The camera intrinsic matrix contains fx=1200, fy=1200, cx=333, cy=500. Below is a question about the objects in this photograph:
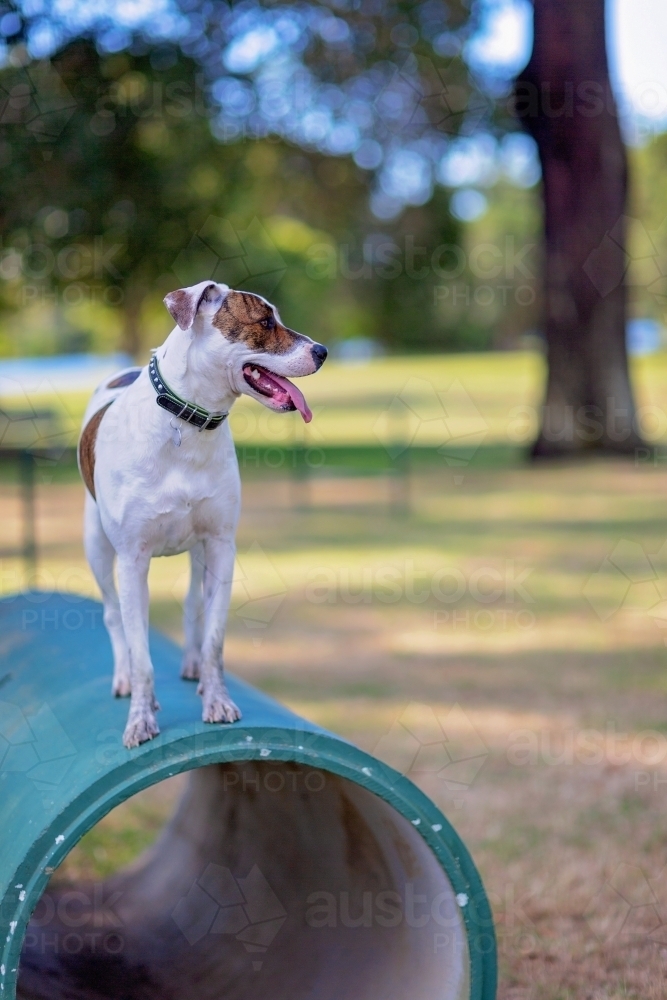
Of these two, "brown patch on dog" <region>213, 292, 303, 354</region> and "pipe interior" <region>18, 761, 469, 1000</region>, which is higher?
"brown patch on dog" <region>213, 292, 303, 354</region>

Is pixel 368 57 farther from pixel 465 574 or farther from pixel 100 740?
pixel 100 740

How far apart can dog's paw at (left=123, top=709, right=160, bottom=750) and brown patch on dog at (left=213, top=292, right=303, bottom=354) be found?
927 millimetres

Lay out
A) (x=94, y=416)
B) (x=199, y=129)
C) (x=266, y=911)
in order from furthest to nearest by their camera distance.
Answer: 1. (x=199, y=129)
2. (x=266, y=911)
3. (x=94, y=416)

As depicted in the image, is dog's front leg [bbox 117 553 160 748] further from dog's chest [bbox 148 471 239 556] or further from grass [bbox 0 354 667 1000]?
grass [bbox 0 354 667 1000]

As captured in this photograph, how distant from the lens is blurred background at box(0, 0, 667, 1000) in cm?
528

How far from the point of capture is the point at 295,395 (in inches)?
114

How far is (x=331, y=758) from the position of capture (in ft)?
9.29

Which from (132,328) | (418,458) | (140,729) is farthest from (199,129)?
(140,729)

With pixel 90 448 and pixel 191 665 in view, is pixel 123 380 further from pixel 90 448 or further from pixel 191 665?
pixel 191 665

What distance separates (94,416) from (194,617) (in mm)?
638

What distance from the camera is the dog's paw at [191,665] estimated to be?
3.53m

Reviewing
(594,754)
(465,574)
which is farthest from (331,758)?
(465,574)

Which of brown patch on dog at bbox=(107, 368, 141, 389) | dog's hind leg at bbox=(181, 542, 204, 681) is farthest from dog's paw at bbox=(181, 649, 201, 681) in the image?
brown patch on dog at bbox=(107, 368, 141, 389)

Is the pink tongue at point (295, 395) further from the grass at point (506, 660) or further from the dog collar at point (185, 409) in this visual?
the grass at point (506, 660)
